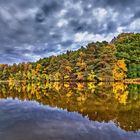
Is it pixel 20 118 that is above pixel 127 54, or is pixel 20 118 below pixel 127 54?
below

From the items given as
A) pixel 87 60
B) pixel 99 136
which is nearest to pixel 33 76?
pixel 87 60

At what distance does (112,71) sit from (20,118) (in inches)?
1890

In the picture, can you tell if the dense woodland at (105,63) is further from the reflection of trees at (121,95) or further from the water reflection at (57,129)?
the water reflection at (57,129)

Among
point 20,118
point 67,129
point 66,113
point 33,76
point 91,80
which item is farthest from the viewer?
point 33,76

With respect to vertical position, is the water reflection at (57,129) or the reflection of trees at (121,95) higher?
the reflection of trees at (121,95)

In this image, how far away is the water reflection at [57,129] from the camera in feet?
36.0

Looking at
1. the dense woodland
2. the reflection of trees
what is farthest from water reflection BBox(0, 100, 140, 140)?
the dense woodland

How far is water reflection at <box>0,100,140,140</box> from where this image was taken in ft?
36.0

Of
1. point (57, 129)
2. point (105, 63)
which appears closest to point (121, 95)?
point (57, 129)

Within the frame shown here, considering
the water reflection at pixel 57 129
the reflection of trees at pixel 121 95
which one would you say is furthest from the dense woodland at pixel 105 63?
the water reflection at pixel 57 129

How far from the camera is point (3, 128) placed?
1291 centimetres

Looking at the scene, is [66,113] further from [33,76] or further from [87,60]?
[33,76]

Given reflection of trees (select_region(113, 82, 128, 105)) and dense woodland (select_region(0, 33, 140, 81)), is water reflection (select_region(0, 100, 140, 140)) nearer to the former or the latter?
reflection of trees (select_region(113, 82, 128, 105))

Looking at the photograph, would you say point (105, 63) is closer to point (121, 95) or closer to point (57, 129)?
point (121, 95)
